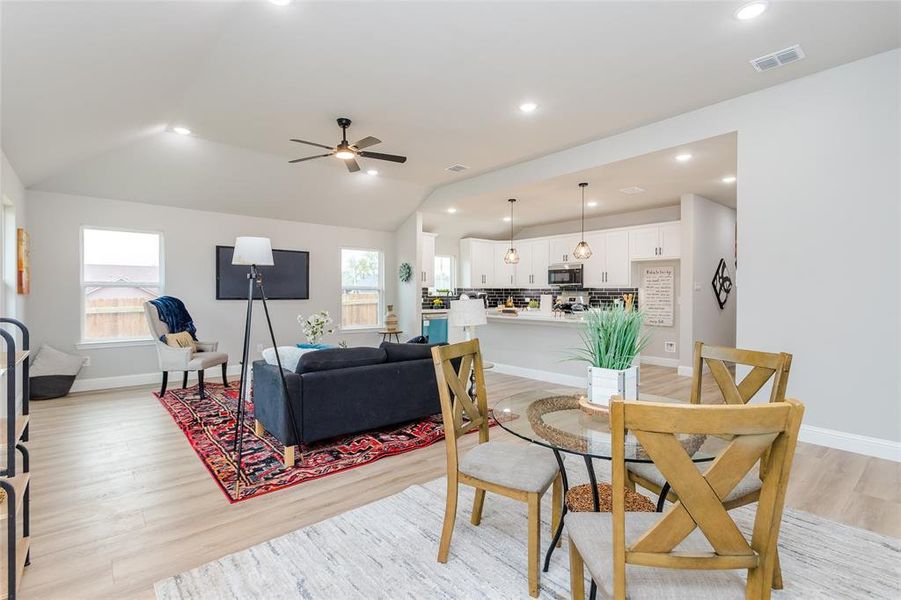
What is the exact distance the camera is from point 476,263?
30.7ft

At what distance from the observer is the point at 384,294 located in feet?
26.5

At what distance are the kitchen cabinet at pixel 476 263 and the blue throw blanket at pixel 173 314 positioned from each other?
5.40 m

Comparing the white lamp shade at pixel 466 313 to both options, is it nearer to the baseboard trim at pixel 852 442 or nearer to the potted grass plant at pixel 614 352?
the potted grass plant at pixel 614 352

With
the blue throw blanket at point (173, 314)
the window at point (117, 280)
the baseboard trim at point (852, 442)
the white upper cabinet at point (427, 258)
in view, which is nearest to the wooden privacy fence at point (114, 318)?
the window at point (117, 280)

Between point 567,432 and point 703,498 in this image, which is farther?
point 567,432

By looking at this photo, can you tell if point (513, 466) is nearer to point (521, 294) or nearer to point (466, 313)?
point (466, 313)

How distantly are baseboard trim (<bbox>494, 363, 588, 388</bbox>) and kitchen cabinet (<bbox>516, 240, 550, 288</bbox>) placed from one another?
2983mm

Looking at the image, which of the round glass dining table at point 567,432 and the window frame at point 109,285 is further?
the window frame at point 109,285

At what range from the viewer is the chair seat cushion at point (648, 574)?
1149 millimetres

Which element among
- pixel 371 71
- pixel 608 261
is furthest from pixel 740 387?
pixel 608 261

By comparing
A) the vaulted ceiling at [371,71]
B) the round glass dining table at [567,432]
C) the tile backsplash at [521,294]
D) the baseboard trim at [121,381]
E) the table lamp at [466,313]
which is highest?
the vaulted ceiling at [371,71]

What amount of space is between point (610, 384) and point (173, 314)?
5.31 metres

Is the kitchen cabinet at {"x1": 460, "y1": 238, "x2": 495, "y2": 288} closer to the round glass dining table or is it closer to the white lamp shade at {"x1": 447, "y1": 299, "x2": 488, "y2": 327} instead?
the white lamp shade at {"x1": 447, "y1": 299, "x2": 488, "y2": 327}

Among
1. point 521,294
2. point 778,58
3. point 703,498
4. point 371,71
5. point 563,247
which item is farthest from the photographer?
point 521,294
